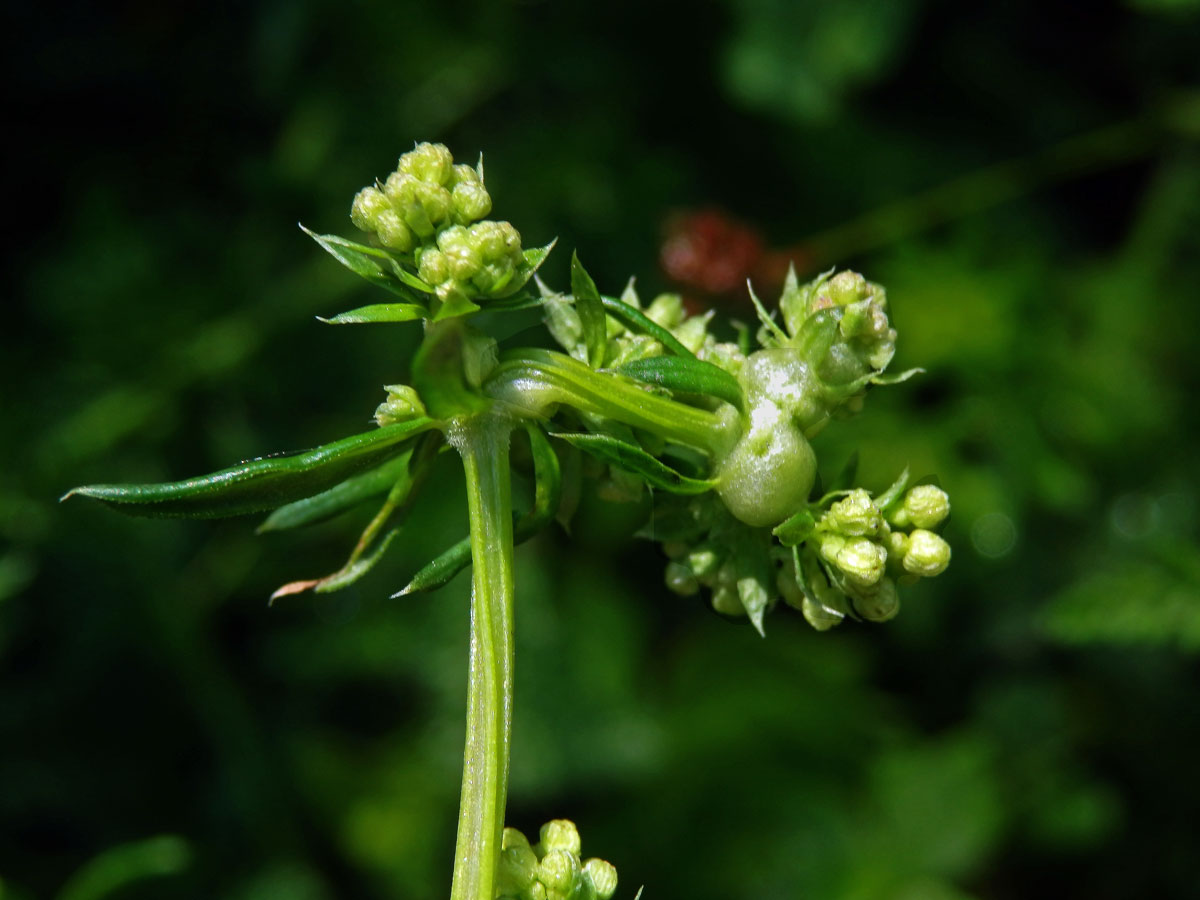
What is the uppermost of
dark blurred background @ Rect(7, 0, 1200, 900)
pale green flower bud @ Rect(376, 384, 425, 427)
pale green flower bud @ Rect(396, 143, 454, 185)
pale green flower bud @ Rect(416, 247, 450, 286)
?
pale green flower bud @ Rect(396, 143, 454, 185)

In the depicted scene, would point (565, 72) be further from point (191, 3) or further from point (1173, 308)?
point (1173, 308)

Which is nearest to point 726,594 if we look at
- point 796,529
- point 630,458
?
point 796,529

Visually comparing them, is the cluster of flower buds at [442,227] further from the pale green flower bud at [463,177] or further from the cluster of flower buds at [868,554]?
the cluster of flower buds at [868,554]

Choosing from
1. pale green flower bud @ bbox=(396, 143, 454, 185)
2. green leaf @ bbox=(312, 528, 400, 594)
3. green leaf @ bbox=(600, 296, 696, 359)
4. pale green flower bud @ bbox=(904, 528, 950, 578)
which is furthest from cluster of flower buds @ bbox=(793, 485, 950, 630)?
pale green flower bud @ bbox=(396, 143, 454, 185)

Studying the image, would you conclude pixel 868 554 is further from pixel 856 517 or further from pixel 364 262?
pixel 364 262

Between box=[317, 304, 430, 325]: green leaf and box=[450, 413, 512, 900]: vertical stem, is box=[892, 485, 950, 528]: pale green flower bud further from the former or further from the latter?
box=[317, 304, 430, 325]: green leaf

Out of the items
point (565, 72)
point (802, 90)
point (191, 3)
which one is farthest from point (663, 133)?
point (191, 3)

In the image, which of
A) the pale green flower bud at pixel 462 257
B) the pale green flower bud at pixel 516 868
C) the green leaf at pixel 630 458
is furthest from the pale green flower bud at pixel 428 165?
the pale green flower bud at pixel 516 868
